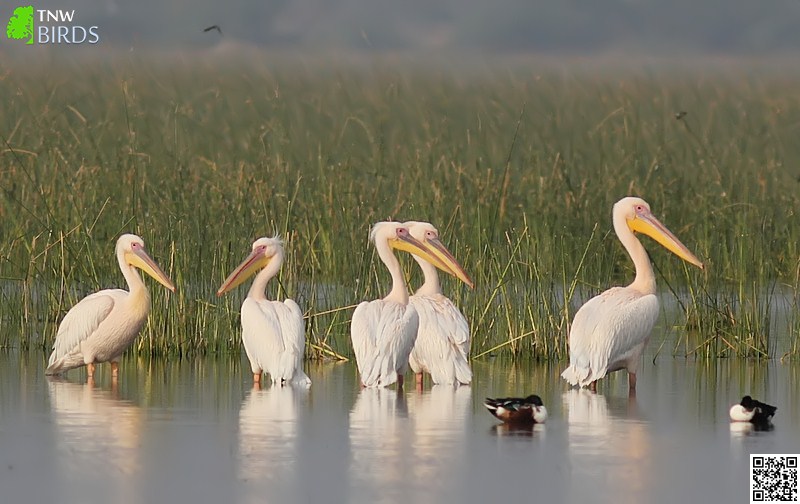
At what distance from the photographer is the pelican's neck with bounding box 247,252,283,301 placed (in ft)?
38.8

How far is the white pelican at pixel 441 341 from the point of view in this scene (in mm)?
11203

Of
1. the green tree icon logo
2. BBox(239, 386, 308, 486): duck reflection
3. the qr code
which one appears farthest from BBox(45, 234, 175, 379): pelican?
the green tree icon logo

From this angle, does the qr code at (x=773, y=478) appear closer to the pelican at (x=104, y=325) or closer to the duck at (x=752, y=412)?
the duck at (x=752, y=412)

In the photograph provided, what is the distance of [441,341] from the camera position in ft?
36.8

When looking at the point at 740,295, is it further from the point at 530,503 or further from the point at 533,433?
the point at 530,503

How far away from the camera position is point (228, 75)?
2050 centimetres

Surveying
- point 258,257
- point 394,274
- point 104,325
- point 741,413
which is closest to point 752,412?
point 741,413

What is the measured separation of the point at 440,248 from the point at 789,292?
15.7 ft

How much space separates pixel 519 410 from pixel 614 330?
1761 millimetres

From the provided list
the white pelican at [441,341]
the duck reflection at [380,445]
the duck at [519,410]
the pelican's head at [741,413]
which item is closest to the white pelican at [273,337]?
the duck reflection at [380,445]

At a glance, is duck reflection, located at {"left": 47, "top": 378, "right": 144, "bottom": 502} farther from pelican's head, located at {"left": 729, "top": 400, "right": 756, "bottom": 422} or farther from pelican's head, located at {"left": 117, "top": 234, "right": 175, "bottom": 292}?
pelican's head, located at {"left": 729, "top": 400, "right": 756, "bottom": 422}

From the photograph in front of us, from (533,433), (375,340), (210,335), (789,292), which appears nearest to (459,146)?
(789,292)

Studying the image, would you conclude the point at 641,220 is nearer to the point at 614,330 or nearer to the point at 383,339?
the point at 614,330

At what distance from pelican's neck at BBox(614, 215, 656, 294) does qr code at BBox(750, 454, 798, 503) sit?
3.05 m
